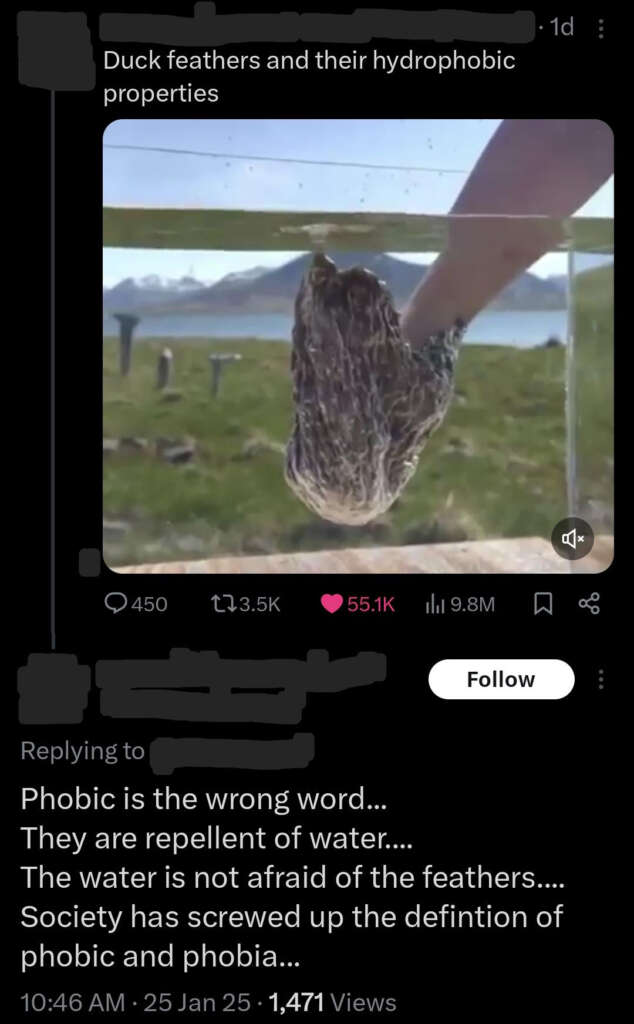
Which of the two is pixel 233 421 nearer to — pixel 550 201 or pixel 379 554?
pixel 379 554

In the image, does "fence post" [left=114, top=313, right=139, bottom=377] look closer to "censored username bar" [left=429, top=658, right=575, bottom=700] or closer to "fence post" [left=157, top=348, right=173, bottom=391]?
"fence post" [left=157, top=348, right=173, bottom=391]

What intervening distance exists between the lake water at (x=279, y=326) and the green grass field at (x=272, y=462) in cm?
2

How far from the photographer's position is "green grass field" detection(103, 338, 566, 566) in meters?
A: 1.37

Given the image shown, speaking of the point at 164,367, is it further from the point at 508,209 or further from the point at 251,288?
the point at 508,209

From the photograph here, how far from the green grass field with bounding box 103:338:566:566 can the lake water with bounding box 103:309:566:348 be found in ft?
0.05

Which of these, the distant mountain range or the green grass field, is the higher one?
the distant mountain range

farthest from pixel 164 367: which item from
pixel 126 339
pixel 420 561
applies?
pixel 420 561

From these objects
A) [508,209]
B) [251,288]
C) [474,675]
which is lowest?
[474,675]

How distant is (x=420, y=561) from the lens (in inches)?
54.2

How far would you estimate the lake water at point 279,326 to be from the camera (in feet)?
4.46

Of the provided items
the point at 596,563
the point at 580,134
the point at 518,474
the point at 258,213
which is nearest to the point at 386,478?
the point at 518,474

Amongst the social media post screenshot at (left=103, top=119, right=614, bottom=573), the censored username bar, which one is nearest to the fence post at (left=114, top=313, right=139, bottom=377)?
the social media post screenshot at (left=103, top=119, right=614, bottom=573)

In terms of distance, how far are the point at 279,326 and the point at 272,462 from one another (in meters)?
0.23

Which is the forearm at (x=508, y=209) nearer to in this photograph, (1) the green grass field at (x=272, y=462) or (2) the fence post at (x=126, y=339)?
(1) the green grass field at (x=272, y=462)
